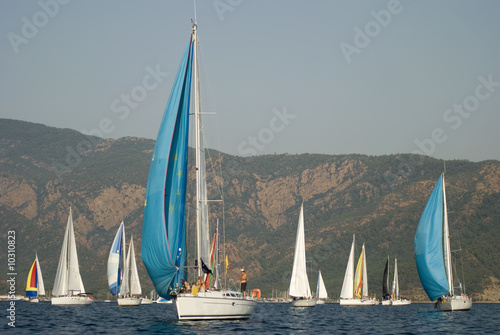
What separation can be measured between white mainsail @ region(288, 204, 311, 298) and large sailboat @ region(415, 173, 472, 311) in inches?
800

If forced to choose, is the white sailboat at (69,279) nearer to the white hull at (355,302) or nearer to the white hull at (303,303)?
the white hull at (303,303)

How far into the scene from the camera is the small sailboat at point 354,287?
346ft

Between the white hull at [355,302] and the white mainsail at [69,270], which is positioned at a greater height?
the white mainsail at [69,270]

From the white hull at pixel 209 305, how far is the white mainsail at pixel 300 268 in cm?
4401

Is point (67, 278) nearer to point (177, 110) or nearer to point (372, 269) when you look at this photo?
point (177, 110)

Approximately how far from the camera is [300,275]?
3531 inches

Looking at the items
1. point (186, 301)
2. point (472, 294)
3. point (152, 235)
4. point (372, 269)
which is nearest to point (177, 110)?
point (152, 235)

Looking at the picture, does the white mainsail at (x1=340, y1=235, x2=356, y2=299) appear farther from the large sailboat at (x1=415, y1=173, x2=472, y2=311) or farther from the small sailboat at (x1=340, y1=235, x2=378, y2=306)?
the large sailboat at (x1=415, y1=173, x2=472, y2=311)

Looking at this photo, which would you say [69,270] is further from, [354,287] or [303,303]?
[354,287]

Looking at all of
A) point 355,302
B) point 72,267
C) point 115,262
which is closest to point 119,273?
point 115,262

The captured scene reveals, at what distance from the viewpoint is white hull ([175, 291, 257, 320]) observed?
40.3 meters

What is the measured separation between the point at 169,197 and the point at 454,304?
3689cm

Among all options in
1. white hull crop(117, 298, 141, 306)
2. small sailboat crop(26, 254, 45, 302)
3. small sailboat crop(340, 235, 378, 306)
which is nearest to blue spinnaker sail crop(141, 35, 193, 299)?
white hull crop(117, 298, 141, 306)

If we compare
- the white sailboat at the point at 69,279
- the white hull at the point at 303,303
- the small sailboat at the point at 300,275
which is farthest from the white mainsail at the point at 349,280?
the white sailboat at the point at 69,279
